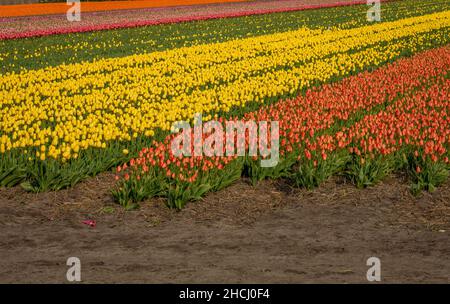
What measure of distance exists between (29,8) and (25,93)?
38.4 m

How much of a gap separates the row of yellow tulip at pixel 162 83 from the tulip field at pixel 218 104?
2.1 inches

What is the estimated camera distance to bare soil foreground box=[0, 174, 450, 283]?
6.37 metres

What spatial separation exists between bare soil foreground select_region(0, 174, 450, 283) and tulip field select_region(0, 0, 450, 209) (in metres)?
0.31

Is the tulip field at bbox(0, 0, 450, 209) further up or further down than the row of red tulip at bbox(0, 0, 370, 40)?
further down

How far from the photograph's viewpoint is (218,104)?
14.3m

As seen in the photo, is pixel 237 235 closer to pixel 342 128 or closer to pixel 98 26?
pixel 342 128

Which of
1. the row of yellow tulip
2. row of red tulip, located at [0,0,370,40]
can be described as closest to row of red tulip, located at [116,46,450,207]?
the row of yellow tulip

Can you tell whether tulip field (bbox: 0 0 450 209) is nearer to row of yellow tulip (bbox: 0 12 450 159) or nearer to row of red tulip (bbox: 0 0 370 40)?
row of yellow tulip (bbox: 0 12 450 159)

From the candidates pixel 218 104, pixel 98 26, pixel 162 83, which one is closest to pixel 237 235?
pixel 218 104

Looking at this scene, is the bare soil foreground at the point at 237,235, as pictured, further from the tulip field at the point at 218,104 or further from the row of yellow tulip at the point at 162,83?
the row of yellow tulip at the point at 162,83

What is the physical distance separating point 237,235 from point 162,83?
10.3 metres

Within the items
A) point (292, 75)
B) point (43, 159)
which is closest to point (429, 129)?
point (43, 159)

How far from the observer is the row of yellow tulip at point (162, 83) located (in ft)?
36.7
